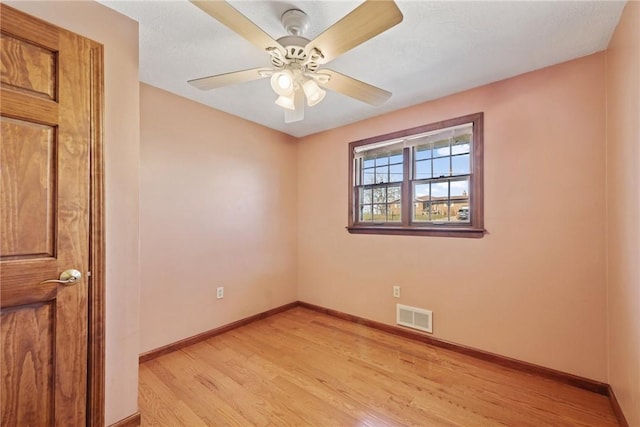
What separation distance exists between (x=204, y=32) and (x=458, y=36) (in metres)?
1.57

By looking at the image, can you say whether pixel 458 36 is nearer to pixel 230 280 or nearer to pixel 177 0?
pixel 177 0

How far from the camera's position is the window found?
95.6 inches

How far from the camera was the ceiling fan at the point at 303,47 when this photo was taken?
3.58 feet

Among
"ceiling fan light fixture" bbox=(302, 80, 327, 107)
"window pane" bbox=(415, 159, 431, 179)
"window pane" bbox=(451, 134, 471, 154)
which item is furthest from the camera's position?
"window pane" bbox=(415, 159, 431, 179)

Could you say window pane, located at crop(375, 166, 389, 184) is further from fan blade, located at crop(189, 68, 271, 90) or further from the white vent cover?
fan blade, located at crop(189, 68, 271, 90)

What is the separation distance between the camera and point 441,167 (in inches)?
103

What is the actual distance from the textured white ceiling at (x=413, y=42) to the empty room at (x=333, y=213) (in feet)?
0.05

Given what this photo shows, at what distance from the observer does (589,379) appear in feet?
6.21

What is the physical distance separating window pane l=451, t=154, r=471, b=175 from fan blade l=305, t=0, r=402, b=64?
1.68 metres

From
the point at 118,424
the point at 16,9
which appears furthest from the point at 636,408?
the point at 16,9

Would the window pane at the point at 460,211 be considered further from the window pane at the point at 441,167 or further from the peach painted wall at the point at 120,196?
the peach painted wall at the point at 120,196

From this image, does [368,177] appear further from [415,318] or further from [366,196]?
[415,318]

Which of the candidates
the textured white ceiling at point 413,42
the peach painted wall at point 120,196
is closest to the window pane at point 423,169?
the textured white ceiling at point 413,42

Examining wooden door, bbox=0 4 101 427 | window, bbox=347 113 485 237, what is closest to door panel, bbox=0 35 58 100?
wooden door, bbox=0 4 101 427
